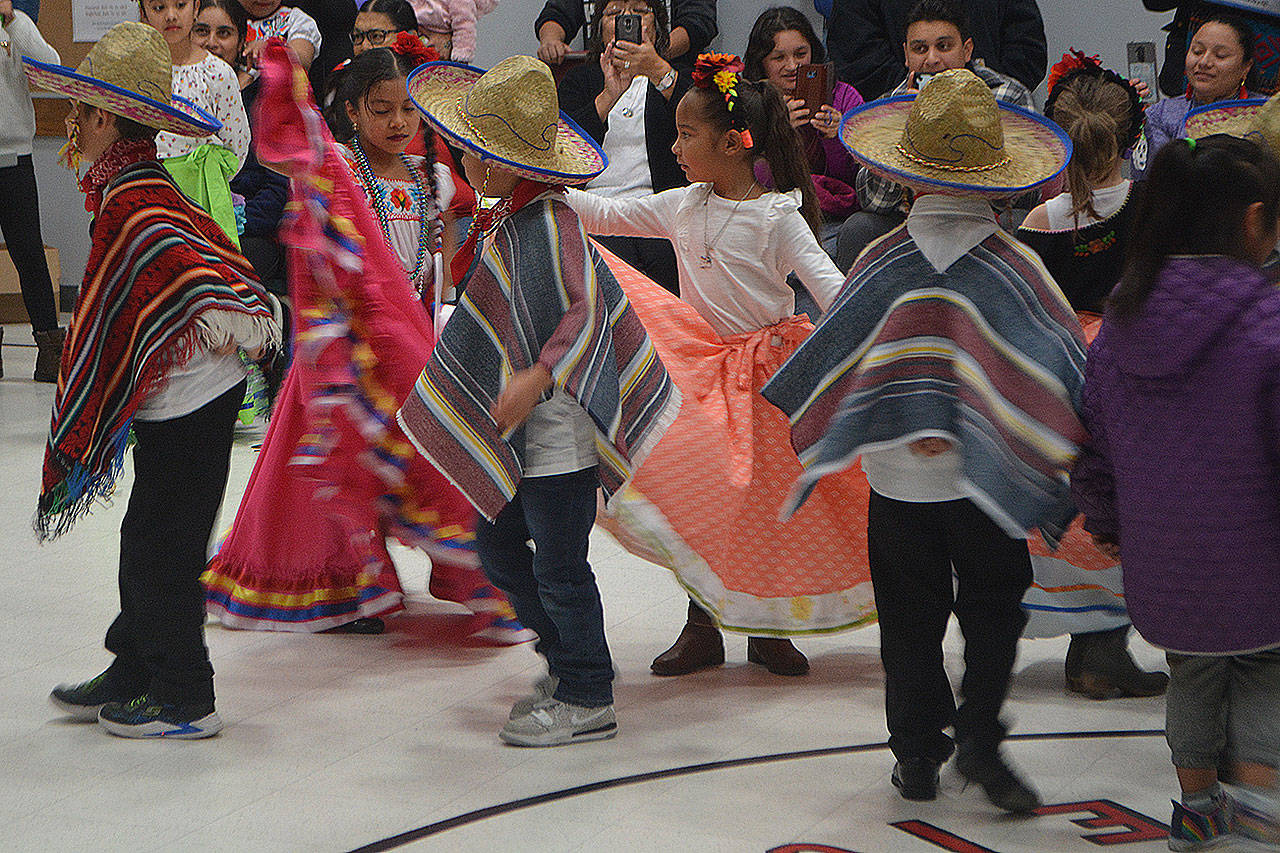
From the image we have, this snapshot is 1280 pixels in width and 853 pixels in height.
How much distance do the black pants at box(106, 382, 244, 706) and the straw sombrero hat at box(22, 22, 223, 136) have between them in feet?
1.86

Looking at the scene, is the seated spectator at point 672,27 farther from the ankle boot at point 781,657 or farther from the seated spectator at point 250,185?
A: the ankle boot at point 781,657

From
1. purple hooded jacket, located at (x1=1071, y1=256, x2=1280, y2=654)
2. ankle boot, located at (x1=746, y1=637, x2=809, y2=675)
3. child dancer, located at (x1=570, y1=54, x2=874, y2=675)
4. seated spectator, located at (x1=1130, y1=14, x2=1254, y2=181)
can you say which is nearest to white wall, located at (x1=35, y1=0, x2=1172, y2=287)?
seated spectator, located at (x1=1130, y1=14, x2=1254, y2=181)

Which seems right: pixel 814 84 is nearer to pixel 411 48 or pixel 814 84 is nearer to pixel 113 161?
pixel 411 48

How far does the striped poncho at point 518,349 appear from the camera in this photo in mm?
2818

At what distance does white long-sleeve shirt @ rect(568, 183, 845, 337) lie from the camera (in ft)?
11.0

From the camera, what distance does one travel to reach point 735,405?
3322mm

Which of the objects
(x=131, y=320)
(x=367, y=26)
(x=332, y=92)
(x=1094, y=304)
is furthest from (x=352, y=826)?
(x=367, y=26)

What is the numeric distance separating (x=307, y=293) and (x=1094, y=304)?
5.99ft

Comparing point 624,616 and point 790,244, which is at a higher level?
point 790,244

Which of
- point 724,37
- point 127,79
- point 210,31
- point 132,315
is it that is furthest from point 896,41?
point 132,315

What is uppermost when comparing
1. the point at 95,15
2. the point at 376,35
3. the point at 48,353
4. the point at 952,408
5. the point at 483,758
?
the point at 95,15

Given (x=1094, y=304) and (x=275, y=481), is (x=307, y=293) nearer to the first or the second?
(x=275, y=481)

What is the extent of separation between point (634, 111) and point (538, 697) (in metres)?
3.46

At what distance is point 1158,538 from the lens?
7.59ft
